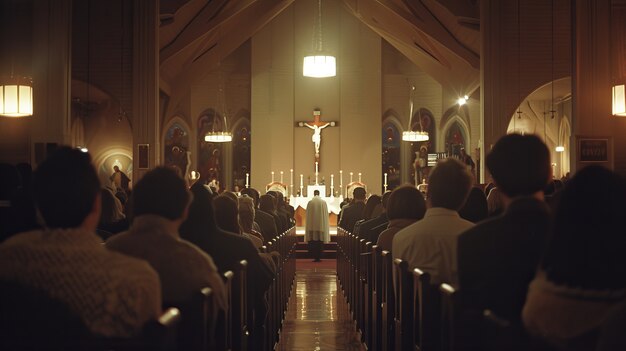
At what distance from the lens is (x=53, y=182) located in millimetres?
2508

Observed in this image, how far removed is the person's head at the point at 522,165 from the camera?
10.1 ft

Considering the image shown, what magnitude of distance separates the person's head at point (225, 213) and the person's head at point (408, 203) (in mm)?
1102

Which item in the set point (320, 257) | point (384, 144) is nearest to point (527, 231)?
point (320, 257)

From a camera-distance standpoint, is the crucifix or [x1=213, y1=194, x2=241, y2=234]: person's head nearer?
[x1=213, y1=194, x2=241, y2=234]: person's head

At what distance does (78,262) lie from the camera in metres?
2.43

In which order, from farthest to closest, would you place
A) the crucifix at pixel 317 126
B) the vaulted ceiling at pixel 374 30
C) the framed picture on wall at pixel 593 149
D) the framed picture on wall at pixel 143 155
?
the crucifix at pixel 317 126, the vaulted ceiling at pixel 374 30, the framed picture on wall at pixel 143 155, the framed picture on wall at pixel 593 149

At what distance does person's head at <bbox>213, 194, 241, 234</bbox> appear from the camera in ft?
17.2

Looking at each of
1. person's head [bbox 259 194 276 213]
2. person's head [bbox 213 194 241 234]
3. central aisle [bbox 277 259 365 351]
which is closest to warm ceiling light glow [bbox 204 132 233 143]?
central aisle [bbox 277 259 365 351]

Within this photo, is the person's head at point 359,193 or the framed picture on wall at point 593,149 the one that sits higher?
the framed picture on wall at point 593,149

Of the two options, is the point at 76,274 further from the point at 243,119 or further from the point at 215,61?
the point at 243,119

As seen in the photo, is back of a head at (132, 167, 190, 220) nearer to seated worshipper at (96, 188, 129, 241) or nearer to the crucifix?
seated worshipper at (96, 188, 129, 241)

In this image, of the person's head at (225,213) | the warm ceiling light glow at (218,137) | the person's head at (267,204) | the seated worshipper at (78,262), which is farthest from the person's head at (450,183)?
the warm ceiling light glow at (218,137)

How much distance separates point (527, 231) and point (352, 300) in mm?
5999

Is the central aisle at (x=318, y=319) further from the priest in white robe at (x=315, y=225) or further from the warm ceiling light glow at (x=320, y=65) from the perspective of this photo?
the warm ceiling light glow at (x=320, y=65)
